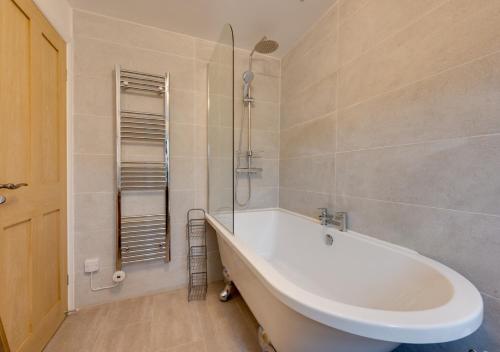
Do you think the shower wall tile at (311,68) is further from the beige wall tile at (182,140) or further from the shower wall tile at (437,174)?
the beige wall tile at (182,140)

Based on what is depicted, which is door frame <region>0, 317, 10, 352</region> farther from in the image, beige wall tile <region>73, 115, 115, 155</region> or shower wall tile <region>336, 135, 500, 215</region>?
shower wall tile <region>336, 135, 500, 215</region>

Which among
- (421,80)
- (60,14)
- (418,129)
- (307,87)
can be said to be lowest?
(418,129)

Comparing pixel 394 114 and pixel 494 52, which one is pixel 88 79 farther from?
pixel 494 52

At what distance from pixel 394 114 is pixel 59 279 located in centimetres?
245

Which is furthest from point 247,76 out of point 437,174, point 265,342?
point 265,342

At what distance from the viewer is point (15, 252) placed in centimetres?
105

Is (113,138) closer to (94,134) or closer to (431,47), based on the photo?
(94,134)

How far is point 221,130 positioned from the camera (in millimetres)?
1688

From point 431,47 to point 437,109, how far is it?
30 cm

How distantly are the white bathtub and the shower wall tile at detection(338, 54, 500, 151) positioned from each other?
0.60 meters

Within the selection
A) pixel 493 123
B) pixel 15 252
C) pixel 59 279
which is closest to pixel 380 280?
pixel 493 123

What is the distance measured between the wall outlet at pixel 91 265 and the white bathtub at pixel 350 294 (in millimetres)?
1025

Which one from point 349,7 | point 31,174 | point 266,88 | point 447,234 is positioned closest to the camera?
point 447,234

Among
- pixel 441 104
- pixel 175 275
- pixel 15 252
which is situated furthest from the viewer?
pixel 175 275
